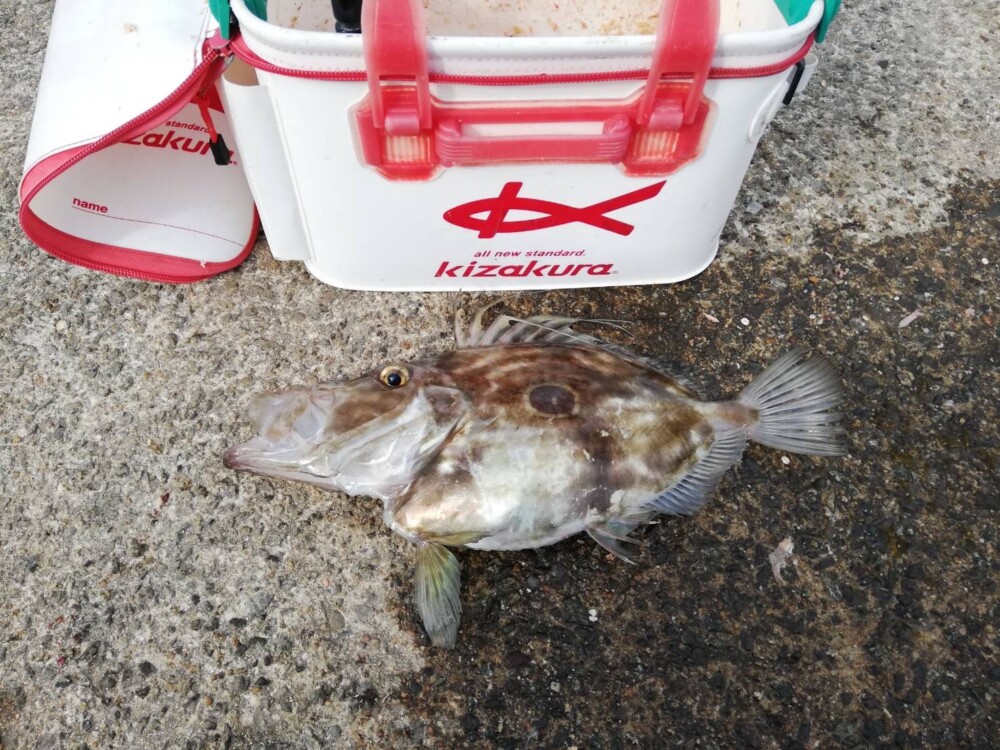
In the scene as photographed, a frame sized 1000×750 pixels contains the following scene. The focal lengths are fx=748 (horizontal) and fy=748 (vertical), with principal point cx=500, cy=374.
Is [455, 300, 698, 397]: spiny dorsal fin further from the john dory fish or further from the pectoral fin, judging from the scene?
the pectoral fin

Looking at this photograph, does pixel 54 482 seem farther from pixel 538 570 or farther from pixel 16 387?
pixel 538 570

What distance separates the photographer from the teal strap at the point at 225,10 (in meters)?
1.67

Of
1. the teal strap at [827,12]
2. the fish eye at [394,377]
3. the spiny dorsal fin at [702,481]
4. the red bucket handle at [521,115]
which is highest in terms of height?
the teal strap at [827,12]

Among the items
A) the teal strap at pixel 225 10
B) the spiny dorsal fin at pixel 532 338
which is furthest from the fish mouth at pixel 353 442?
the teal strap at pixel 225 10

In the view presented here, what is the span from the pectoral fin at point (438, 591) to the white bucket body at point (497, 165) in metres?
0.93

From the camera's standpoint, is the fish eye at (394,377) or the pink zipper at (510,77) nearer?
the pink zipper at (510,77)

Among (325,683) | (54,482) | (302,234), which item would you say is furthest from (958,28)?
(54,482)

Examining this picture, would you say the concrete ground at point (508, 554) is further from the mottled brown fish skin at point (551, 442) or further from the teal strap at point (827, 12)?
the teal strap at point (827, 12)

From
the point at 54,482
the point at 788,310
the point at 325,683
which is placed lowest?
the point at 325,683

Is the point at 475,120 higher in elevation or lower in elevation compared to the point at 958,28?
higher

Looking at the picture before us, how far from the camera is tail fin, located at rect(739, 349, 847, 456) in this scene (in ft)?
7.02

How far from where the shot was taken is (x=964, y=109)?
10.2 feet

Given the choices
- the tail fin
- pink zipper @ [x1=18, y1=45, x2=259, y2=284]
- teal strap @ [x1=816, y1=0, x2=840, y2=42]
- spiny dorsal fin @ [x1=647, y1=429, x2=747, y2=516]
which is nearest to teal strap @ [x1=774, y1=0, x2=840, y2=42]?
teal strap @ [x1=816, y1=0, x2=840, y2=42]

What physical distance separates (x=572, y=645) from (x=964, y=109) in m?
2.75
